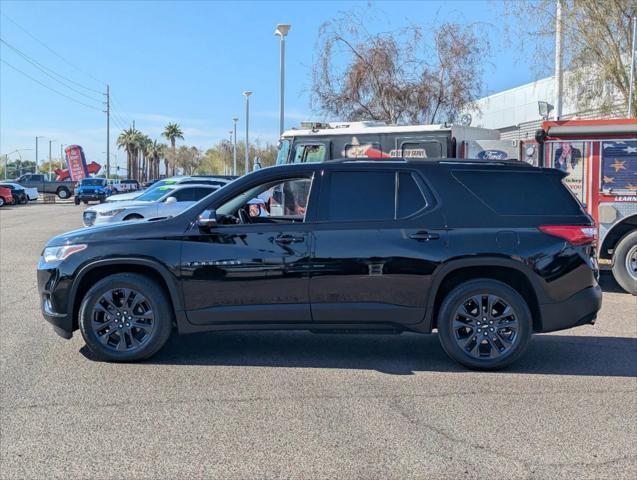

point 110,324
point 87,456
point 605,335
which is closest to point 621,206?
point 605,335

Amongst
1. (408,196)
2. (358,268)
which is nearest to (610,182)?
(408,196)

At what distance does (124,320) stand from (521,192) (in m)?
3.84

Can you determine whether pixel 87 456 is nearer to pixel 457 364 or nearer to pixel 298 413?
pixel 298 413

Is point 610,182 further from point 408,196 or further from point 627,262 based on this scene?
point 408,196

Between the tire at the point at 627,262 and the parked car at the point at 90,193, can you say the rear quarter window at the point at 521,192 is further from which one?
the parked car at the point at 90,193

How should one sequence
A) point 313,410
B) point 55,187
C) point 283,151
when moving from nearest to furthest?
point 313,410, point 283,151, point 55,187

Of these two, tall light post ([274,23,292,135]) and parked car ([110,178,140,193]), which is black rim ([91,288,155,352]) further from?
parked car ([110,178,140,193])

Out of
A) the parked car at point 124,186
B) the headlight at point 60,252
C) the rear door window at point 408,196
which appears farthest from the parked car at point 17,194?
the rear door window at point 408,196

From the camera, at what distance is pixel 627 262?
10055 mm

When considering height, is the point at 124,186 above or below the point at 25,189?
above

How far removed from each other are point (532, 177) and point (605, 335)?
253cm

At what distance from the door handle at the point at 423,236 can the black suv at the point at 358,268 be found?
0.06ft

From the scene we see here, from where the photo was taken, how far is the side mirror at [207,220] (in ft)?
20.0

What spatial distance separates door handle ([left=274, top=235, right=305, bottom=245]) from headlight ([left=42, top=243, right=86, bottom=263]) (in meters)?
1.77
